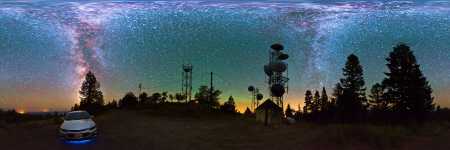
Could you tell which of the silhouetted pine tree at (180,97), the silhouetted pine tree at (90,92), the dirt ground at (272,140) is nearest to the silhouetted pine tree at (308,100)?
the silhouetted pine tree at (180,97)

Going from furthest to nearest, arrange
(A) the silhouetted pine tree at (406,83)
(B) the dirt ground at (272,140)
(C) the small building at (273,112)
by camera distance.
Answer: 1. (A) the silhouetted pine tree at (406,83)
2. (C) the small building at (273,112)
3. (B) the dirt ground at (272,140)

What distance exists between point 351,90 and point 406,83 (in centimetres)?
1349

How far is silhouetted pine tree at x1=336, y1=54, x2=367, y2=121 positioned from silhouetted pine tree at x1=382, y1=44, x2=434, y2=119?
1090 cm

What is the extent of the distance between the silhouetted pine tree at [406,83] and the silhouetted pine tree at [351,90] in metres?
10.9

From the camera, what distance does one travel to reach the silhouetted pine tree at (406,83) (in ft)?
182

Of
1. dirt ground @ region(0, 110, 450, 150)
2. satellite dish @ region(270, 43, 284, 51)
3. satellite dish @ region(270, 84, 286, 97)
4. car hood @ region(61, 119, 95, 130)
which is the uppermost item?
satellite dish @ region(270, 43, 284, 51)

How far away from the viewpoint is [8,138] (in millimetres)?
25125

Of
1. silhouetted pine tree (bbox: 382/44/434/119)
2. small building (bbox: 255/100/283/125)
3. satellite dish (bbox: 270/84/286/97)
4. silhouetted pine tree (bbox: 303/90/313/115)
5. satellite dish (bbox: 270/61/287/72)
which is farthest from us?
silhouetted pine tree (bbox: 303/90/313/115)

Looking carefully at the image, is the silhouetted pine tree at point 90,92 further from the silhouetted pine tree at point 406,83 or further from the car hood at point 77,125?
the car hood at point 77,125

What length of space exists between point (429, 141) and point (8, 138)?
68.5 ft

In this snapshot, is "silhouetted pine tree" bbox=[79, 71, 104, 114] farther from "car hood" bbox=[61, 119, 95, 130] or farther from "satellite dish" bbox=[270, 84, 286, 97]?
"car hood" bbox=[61, 119, 95, 130]

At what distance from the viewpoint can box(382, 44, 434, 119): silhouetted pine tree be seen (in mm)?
55438

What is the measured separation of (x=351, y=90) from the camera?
68812mm

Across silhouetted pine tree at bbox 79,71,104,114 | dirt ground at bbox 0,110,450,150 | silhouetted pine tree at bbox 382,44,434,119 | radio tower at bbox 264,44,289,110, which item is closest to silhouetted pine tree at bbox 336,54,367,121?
silhouetted pine tree at bbox 382,44,434,119
